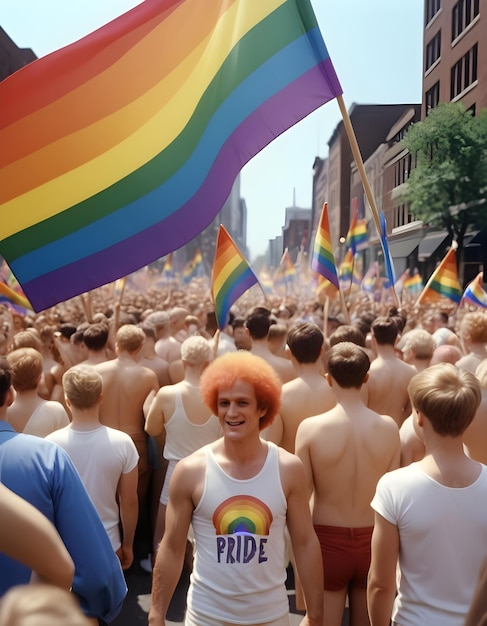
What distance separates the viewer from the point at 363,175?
12.7ft

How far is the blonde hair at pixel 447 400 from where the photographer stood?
2.77m

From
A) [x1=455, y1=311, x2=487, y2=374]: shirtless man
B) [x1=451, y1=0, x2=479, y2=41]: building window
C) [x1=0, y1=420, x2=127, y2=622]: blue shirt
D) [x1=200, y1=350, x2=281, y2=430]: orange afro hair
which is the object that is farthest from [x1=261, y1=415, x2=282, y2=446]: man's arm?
[x1=451, y1=0, x2=479, y2=41]: building window

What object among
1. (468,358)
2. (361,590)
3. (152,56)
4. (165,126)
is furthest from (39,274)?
(468,358)

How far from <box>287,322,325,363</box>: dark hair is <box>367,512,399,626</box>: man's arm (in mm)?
2105

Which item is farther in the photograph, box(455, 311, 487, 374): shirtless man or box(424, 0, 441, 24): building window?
box(424, 0, 441, 24): building window

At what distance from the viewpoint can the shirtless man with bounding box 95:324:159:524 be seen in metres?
5.83

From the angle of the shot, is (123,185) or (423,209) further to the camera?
(423,209)

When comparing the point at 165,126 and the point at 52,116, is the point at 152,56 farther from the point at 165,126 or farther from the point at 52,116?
the point at 52,116

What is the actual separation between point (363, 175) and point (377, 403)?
234 cm

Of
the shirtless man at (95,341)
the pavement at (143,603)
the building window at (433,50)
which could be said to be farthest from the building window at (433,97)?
the pavement at (143,603)

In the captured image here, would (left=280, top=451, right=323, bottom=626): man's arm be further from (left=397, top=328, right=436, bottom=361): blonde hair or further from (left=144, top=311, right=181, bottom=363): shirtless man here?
(left=144, top=311, right=181, bottom=363): shirtless man

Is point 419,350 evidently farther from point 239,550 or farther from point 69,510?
point 69,510

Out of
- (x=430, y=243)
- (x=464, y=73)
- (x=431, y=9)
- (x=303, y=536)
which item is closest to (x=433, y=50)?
(x=431, y=9)

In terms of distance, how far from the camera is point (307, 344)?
483cm
